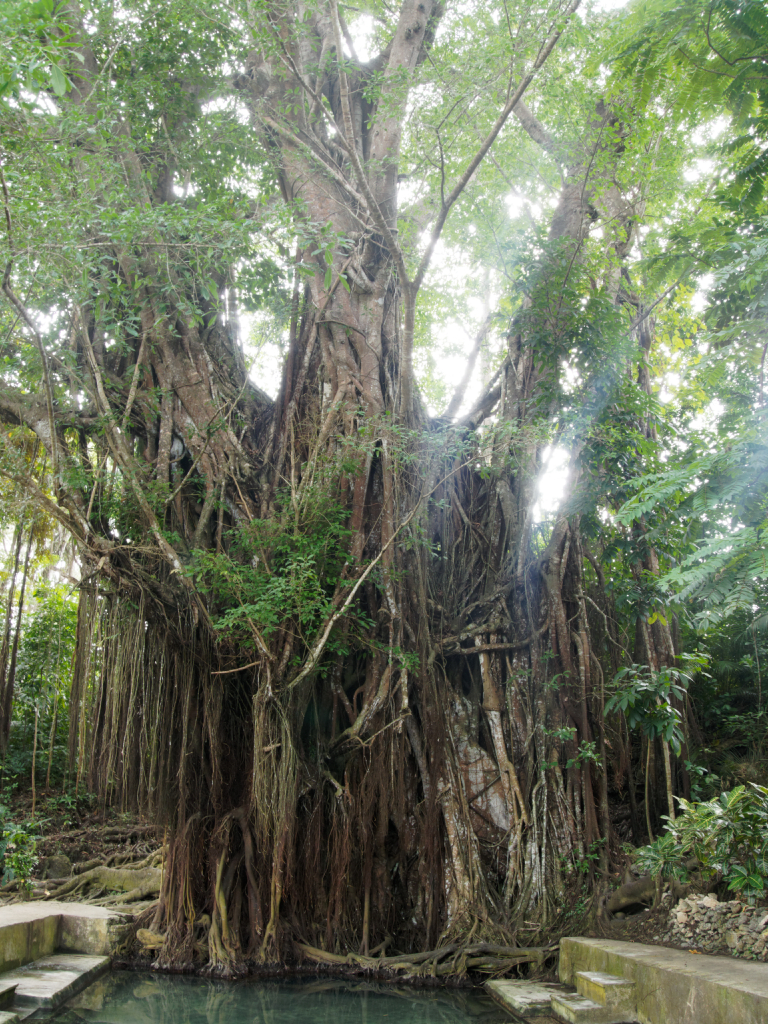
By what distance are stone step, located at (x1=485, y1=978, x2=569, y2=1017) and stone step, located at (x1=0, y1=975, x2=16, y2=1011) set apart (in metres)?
2.29

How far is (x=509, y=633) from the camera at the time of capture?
17.1 feet

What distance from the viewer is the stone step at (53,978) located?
3449mm

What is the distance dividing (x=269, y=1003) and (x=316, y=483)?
2.83 m

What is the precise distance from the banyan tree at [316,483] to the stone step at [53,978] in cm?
49

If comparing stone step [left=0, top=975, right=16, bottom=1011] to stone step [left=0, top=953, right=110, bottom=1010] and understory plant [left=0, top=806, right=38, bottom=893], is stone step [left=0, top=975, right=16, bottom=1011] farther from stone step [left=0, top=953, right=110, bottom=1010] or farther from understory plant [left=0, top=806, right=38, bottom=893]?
understory plant [left=0, top=806, right=38, bottom=893]

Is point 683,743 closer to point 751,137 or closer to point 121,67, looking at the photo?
point 751,137

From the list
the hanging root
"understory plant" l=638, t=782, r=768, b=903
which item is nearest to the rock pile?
"understory plant" l=638, t=782, r=768, b=903

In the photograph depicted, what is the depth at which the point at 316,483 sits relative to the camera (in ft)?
15.4

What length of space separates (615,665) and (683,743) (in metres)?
0.78

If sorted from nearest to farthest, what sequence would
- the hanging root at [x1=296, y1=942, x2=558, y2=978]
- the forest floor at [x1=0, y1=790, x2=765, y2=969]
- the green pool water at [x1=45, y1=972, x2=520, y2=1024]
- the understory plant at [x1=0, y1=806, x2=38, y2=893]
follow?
1. the green pool water at [x1=45, y1=972, x2=520, y2=1024]
2. the hanging root at [x1=296, y1=942, x2=558, y2=978]
3. the understory plant at [x1=0, y1=806, x2=38, y2=893]
4. the forest floor at [x1=0, y1=790, x2=765, y2=969]

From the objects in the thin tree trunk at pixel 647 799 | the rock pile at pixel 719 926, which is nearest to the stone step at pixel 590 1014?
the rock pile at pixel 719 926

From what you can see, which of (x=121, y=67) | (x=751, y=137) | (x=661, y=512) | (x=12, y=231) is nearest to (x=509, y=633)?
(x=661, y=512)

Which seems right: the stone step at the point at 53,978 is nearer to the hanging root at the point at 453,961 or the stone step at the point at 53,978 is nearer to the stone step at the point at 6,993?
the stone step at the point at 6,993

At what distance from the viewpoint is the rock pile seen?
293cm
